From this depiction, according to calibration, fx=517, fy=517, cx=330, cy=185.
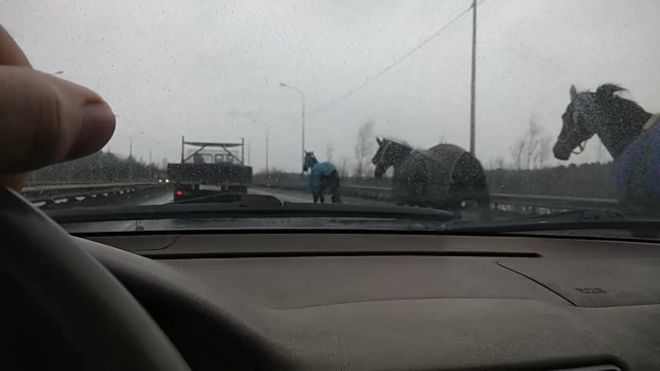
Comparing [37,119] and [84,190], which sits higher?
[37,119]

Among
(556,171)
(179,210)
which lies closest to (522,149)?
(556,171)

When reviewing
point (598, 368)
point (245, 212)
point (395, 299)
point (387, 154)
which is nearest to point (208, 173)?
point (245, 212)

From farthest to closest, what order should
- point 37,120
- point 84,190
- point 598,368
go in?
point 84,190 → point 598,368 → point 37,120

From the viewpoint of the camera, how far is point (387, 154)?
4.74 m

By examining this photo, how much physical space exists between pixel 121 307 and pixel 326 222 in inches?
119

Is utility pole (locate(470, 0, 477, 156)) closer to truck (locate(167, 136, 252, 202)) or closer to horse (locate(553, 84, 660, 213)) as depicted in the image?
horse (locate(553, 84, 660, 213))

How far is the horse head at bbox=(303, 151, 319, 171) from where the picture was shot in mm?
4566

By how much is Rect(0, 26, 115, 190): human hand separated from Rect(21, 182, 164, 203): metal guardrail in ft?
7.23

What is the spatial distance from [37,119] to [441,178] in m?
3.95

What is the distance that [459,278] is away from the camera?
3.25 meters

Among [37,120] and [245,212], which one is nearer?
[37,120]

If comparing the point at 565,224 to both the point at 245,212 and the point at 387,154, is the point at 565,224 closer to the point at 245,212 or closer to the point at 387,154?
the point at 387,154

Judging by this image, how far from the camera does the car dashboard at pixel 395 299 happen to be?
187 centimetres

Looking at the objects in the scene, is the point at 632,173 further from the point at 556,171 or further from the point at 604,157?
the point at 556,171
